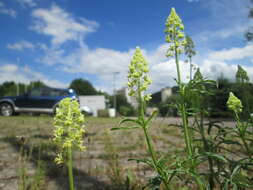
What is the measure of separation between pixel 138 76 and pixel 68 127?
57 cm

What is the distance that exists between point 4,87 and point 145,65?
82.3 metres

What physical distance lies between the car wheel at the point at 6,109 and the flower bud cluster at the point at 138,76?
1392cm

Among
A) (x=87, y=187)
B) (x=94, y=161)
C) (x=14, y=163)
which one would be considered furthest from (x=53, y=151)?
(x=87, y=187)

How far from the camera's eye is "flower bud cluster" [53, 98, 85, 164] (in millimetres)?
1076

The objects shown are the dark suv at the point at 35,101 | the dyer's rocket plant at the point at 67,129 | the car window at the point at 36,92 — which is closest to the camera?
the dyer's rocket plant at the point at 67,129

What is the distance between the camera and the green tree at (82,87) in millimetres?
69125

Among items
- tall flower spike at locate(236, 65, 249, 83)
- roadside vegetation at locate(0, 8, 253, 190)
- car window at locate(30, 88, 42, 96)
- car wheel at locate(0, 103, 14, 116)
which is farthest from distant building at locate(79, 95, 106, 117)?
tall flower spike at locate(236, 65, 249, 83)

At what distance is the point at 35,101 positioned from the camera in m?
12.7

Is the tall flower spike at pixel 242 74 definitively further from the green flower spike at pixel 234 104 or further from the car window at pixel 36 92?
the car window at pixel 36 92

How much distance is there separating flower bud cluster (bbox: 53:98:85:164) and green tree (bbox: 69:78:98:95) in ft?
226

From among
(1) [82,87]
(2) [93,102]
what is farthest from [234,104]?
(1) [82,87]

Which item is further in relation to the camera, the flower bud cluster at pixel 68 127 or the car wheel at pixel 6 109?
the car wheel at pixel 6 109

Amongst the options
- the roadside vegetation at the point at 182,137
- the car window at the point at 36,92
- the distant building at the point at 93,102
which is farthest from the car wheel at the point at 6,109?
the distant building at the point at 93,102

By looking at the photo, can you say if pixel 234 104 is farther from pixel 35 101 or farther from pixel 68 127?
pixel 35 101
